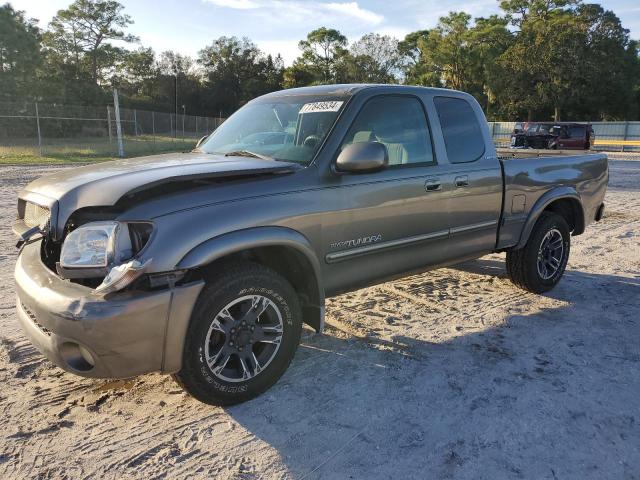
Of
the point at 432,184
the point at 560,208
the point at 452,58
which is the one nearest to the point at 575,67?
the point at 452,58

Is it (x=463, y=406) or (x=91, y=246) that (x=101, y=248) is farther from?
(x=463, y=406)

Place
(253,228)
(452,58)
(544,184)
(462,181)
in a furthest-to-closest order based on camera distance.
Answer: (452,58) < (544,184) < (462,181) < (253,228)

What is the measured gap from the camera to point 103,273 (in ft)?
8.51

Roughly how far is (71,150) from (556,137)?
23733 millimetres

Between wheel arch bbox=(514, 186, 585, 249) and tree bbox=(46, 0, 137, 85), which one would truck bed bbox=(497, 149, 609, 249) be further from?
tree bbox=(46, 0, 137, 85)

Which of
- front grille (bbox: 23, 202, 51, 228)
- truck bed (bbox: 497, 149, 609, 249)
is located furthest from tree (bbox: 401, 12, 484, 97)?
front grille (bbox: 23, 202, 51, 228)

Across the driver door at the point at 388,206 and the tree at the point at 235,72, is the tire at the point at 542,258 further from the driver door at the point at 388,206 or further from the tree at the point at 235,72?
the tree at the point at 235,72

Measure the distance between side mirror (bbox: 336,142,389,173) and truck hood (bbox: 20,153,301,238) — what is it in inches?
12.2

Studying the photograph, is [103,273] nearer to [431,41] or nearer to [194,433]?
[194,433]

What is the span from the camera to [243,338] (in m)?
3.03

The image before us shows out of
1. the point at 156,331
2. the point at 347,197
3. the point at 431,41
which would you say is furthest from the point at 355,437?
the point at 431,41

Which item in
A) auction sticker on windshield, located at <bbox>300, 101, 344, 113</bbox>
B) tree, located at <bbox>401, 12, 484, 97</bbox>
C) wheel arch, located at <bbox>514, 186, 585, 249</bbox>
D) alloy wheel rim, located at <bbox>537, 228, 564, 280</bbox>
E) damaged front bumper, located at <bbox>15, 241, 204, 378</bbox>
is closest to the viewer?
damaged front bumper, located at <bbox>15, 241, 204, 378</bbox>

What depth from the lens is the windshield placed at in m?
3.59

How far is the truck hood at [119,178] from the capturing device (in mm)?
2729
